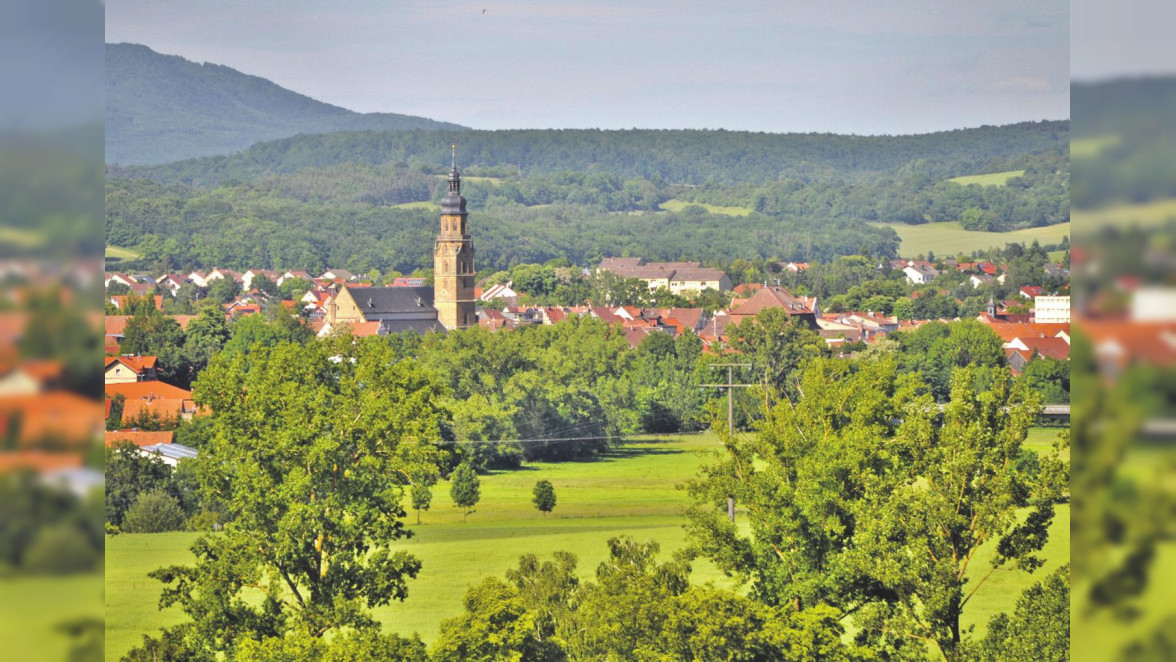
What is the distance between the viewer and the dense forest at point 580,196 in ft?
327

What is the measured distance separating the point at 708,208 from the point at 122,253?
57.6 metres

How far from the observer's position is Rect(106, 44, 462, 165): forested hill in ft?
424

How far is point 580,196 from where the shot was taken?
138 metres

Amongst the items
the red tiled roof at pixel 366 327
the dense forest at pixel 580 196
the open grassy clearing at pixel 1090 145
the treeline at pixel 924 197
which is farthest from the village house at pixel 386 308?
the open grassy clearing at pixel 1090 145

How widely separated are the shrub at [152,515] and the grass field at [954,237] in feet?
231

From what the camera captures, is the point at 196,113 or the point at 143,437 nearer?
the point at 143,437

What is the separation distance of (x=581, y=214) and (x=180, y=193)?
3725 cm

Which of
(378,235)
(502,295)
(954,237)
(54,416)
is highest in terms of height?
(378,235)

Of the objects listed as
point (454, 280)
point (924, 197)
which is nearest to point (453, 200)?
point (454, 280)

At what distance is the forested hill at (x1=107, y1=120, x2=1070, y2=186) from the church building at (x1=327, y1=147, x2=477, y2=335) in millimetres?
58743

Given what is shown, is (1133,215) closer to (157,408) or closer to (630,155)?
(157,408)

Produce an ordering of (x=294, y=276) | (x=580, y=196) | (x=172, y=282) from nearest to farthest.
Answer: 1. (x=172, y=282)
2. (x=294, y=276)
3. (x=580, y=196)

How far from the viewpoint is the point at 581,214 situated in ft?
426

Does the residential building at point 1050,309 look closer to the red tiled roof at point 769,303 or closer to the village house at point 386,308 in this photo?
the red tiled roof at point 769,303
